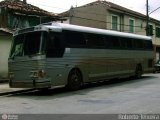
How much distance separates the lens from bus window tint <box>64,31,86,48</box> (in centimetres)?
1852

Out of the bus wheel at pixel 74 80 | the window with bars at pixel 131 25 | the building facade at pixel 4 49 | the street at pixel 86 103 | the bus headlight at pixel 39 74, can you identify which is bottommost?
the street at pixel 86 103

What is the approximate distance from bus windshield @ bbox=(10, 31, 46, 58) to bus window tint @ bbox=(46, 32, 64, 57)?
0.32 meters

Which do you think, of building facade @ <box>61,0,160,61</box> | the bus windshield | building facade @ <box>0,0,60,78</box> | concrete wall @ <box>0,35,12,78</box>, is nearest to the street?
the bus windshield

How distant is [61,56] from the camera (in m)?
18.1

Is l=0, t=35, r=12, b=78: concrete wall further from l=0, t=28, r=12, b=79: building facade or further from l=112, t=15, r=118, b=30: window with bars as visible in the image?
l=112, t=15, r=118, b=30: window with bars

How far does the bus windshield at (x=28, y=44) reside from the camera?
679 inches

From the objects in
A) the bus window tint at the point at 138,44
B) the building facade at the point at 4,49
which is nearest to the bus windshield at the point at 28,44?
the building facade at the point at 4,49

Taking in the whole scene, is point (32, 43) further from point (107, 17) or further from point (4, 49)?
point (107, 17)

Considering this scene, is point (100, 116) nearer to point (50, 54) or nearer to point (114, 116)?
point (114, 116)

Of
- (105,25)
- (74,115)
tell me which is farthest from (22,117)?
(105,25)

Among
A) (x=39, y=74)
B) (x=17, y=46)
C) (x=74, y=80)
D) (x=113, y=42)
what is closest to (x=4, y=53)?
(x=17, y=46)

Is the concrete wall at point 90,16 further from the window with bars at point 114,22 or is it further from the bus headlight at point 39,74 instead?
the bus headlight at point 39,74

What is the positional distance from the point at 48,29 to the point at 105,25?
24.4 metres

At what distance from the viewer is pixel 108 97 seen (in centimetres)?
1598
